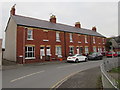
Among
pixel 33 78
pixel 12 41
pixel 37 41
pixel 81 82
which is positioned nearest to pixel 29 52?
pixel 37 41

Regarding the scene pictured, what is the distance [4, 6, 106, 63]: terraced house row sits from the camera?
20484 millimetres

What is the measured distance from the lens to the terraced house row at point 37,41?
2048cm

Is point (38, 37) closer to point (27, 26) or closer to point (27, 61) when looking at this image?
point (27, 26)

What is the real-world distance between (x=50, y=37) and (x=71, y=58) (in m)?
5.93

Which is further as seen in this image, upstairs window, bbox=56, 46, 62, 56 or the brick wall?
upstairs window, bbox=56, 46, 62, 56

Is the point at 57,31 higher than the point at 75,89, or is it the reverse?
the point at 57,31

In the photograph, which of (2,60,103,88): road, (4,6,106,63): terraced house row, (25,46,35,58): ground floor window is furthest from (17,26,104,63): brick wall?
(2,60,103,88): road

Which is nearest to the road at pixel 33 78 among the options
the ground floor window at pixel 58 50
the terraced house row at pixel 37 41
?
the terraced house row at pixel 37 41

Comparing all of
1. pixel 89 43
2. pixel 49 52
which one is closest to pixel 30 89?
pixel 49 52

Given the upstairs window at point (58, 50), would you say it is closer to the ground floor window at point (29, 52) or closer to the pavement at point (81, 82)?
the ground floor window at point (29, 52)

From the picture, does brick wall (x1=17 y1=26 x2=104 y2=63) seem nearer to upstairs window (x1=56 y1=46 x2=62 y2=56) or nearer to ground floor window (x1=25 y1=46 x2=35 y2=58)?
ground floor window (x1=25 y1=46 x2=35 y2=58)

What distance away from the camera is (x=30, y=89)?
6.63 meters

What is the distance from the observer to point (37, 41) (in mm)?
22344

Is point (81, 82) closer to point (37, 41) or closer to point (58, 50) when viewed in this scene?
point (37, 41)
